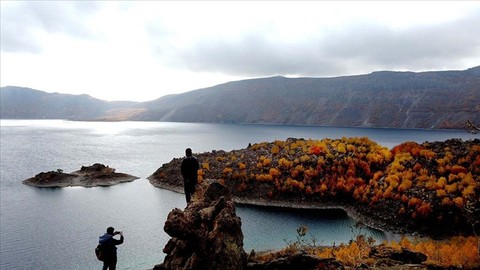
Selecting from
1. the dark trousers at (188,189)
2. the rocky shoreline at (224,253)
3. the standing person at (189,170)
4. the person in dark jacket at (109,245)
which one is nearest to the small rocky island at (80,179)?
the dark trousers at (188,189)

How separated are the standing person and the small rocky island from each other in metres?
56.1

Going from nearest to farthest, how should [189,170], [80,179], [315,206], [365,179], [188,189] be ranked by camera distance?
[189,170] < [188,189] < [315,206] < [365,179] < [80,179]

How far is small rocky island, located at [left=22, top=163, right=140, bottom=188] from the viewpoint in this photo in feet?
233

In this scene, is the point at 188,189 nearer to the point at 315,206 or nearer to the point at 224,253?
the point at 224,253

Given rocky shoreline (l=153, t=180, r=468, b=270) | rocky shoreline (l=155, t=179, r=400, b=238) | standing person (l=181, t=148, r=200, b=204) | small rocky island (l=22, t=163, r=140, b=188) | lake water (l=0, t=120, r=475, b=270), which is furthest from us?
small rocky island (l=22, t=163, r=140, b=188)

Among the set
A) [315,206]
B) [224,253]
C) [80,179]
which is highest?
[224,253]

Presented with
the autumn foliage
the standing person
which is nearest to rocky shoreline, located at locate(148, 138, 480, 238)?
the autumn foliage

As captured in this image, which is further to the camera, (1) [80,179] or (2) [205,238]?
(1) [80,179]

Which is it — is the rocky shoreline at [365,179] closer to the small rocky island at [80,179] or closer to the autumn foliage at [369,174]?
the autumn foliage at [369,174]

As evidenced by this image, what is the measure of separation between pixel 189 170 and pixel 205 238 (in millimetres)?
4528

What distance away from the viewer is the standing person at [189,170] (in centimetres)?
2058

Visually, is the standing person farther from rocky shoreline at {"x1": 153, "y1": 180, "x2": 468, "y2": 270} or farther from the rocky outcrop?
the rocky outcrop

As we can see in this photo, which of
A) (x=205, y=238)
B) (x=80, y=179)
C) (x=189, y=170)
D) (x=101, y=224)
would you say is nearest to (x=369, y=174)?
(x=101, y=224)

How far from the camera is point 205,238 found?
59.0ft
